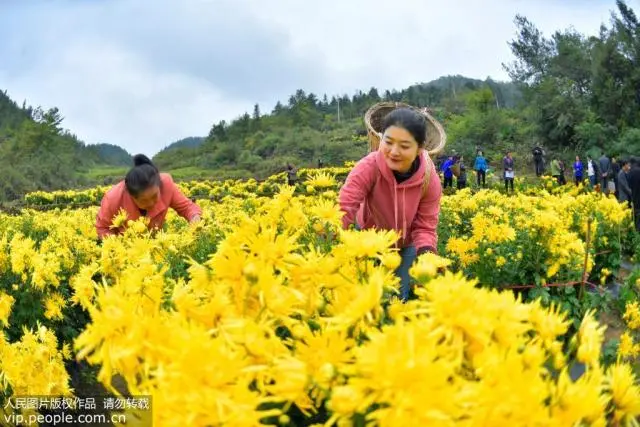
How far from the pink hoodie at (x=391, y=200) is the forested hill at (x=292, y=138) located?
92.9 ft

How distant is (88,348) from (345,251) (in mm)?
554

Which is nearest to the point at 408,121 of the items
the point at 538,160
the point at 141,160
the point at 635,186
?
the point at 141,160

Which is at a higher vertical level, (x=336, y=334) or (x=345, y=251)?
(x=345, y=251)

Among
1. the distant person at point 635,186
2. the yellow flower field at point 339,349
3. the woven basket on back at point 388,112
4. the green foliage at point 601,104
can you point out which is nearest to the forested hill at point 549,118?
the green foliage at point 601,104

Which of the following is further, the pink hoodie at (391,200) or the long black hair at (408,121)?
the pink hoodie at (391,200)

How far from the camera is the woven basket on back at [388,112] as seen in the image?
4576 millimetres

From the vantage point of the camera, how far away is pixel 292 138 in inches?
1879

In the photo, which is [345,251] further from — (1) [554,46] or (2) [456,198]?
(1) [554,46]

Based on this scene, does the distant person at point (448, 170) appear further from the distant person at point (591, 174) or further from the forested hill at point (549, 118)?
the forested hill at point (549, 118)

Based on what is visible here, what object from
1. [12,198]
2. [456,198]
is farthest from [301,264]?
[12,198]

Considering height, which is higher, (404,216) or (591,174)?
(591,174)

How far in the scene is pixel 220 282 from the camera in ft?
3.38

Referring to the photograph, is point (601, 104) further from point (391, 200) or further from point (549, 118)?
point (391, 200)

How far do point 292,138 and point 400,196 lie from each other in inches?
1780
